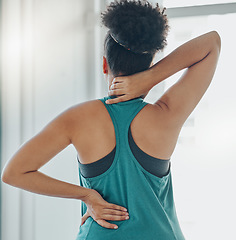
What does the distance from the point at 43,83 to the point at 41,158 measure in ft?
2.66

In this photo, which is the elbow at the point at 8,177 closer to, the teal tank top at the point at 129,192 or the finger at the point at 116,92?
the teal tank top at the point at 129,192

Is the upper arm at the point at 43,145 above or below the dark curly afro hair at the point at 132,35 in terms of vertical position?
below

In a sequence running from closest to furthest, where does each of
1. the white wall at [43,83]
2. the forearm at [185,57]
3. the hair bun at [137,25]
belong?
1. the hair bun at [137,25]
2. the forearm at [185,57]
3. the white wall at [43,83]

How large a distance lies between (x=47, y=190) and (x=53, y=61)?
874 millimetres

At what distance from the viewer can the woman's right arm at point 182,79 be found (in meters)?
1.02

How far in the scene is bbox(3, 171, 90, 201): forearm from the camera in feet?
3.27

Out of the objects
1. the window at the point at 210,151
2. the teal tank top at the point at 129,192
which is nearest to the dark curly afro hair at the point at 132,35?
the teal tank top at the point at 129,192

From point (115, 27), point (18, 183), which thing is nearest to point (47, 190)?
point (18, 183)

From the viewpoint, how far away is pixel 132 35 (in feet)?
3.12

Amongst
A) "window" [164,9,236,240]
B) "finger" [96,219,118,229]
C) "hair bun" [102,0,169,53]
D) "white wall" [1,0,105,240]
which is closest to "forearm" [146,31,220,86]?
"hair bun" [102,0,169,53]

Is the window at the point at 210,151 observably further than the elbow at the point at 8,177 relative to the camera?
Yes

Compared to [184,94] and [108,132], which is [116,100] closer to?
[108,132]

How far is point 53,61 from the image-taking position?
1.75 metres

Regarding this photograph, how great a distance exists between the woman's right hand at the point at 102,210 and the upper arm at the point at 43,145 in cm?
16
